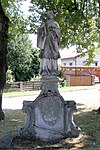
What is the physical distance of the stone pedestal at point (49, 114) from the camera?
11.0 metres

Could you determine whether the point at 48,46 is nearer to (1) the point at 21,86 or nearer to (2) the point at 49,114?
(2) the point at 49,114

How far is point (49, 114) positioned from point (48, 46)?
84.9 inches

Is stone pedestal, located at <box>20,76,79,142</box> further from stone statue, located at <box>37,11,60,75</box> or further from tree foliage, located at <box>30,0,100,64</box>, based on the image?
tree foliage, located at <box>30,0,100,64</box>

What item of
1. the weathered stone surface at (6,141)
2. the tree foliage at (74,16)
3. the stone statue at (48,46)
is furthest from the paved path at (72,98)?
the weathered stone surface at (6,141)

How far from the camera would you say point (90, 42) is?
68.1 ft

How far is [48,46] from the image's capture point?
11242 mm

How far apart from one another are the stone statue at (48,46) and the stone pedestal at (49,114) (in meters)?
0.33

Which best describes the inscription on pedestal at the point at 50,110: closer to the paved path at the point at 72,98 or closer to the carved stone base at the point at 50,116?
the carved stone base at the point at 50,116

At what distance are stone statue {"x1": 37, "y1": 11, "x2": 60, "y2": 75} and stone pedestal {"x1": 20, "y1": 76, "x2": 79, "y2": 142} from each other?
1.07 ft

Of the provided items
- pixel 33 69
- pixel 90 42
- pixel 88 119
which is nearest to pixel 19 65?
pixel 33 69

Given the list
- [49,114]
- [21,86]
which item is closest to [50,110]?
[49,114]

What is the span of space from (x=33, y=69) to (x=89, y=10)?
1024 inches

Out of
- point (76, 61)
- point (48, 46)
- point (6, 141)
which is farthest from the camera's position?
point (76, 61)

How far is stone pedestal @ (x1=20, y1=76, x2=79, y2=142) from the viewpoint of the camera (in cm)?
1103
